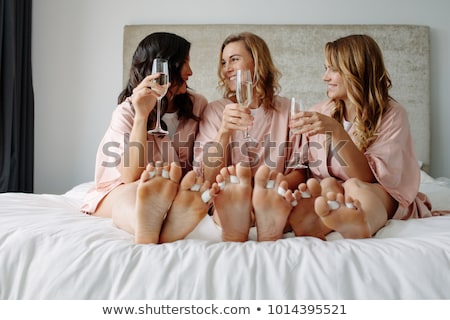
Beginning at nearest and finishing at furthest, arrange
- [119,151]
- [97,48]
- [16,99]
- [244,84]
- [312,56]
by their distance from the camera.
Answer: [244,84], [119,151], [16,99], [312,56], [97,48]

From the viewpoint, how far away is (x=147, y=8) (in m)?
3.80

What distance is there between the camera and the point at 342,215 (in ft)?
3.93

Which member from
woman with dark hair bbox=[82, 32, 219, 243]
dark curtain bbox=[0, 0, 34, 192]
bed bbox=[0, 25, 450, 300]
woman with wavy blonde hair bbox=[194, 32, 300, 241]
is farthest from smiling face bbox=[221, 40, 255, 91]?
dark curtain bbox=[0, 0, 34, 192]

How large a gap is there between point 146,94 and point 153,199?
1.72 feet

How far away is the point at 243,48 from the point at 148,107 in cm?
59

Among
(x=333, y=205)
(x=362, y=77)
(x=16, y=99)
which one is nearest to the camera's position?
(x=333, y=205)

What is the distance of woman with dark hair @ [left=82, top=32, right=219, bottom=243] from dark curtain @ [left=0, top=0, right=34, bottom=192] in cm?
169

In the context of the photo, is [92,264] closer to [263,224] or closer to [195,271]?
[195,271]

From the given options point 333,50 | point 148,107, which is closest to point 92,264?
point 148,107

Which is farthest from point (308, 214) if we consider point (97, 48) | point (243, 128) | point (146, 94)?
point (97, 48)

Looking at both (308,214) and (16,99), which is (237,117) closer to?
(308,214)

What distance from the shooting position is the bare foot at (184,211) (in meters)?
1.24

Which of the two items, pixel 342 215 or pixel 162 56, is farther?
pixel 162 56

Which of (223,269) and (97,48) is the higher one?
(97,48)
